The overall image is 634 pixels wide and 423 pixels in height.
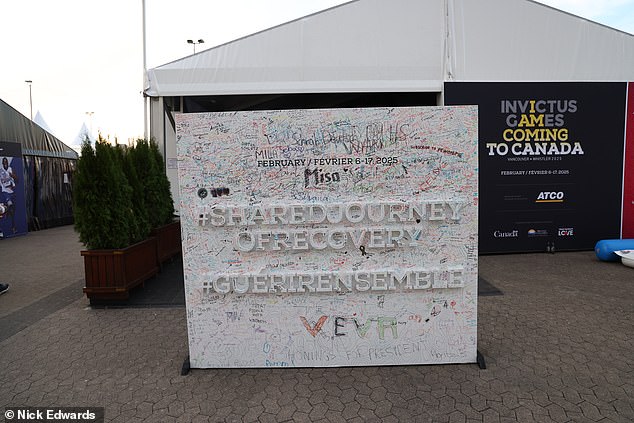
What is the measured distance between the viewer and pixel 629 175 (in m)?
8.55

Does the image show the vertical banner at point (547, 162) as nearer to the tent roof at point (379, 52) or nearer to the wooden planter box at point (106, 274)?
the tent roof at point (379, 52)

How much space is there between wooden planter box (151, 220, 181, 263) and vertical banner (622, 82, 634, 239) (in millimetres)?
8912

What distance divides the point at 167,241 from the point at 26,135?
1024cm

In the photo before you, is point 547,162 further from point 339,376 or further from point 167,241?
point 167,241

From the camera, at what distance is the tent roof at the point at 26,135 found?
1345 centimetres

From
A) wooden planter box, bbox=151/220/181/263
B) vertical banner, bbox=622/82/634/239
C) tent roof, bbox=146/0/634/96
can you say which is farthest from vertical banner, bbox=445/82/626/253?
wooden planter box, bbox=151/220/181/263

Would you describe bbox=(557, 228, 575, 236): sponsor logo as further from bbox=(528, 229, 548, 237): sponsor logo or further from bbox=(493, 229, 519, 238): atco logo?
bbox=(493, 229, 519, 238): atco logo

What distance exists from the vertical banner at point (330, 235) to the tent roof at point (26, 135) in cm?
1338

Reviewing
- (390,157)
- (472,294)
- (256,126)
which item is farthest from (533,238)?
(256,126)

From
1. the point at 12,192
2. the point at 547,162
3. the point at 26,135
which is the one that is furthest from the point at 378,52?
the point at 26,135

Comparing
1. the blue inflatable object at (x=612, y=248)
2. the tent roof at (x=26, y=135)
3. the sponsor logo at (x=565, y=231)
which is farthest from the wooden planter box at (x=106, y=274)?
the tent roof at (x=26, y=135)

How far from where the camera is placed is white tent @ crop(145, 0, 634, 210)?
8.57m

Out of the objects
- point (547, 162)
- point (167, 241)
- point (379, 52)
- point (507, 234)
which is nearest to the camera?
point (167, 241)

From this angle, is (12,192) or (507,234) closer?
(507,234)
